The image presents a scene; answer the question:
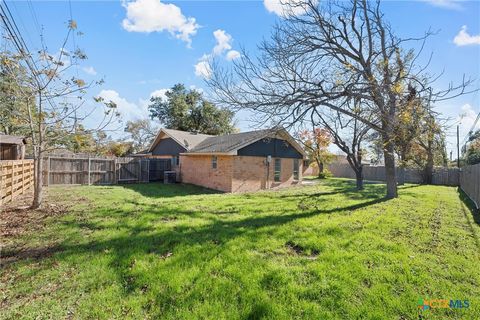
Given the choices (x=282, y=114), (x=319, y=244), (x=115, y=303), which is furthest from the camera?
(x=282, y=114)

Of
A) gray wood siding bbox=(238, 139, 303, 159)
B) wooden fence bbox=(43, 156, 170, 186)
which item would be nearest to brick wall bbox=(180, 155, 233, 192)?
gray wood siding bbox=(238, 139, 303, 159)

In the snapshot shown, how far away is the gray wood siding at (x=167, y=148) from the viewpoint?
1937 centimetres

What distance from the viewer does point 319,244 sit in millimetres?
5039

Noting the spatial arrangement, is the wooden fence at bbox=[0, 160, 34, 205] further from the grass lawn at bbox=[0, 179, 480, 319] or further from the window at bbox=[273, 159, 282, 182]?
the window at bbox=[273, 159, 282, 182]

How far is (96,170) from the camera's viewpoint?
1625cm

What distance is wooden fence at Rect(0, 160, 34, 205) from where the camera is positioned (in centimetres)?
790

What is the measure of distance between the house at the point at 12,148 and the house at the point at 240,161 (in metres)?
8.98

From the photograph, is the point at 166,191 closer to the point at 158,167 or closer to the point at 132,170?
the point at 132,170

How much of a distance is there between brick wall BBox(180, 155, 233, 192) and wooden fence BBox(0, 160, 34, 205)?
8.65 metres

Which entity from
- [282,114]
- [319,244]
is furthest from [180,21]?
[319,244]

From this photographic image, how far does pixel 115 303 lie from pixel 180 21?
8.44 metres

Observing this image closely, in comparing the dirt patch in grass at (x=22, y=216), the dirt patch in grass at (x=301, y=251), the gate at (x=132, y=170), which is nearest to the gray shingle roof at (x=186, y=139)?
the gate at (x=132, y=170)

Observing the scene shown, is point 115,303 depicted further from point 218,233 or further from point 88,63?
point 88,63

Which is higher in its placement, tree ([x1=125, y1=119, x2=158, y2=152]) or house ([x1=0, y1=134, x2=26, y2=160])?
tree ([x1=125, y1=119, x2=158, y2=152])
